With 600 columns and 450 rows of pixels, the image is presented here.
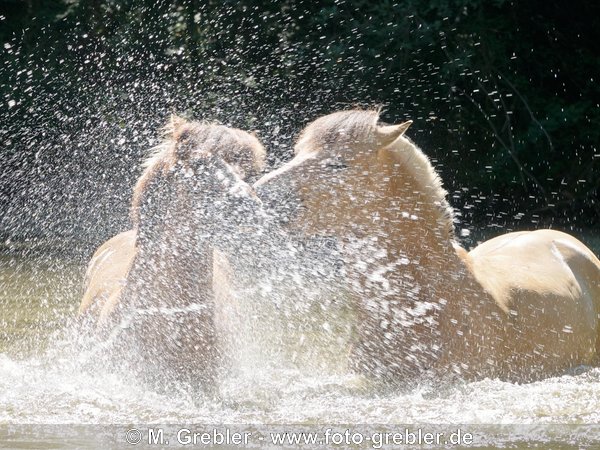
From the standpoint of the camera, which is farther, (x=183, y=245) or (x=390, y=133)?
(x=390, y=133)

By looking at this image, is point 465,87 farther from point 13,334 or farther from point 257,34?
point 13,334

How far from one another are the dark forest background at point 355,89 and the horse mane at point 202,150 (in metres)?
5.74

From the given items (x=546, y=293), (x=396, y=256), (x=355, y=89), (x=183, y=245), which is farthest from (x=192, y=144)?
(x=355, y=89)

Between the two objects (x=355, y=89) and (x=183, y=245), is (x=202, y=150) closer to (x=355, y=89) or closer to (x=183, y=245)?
(x=183, y=245)

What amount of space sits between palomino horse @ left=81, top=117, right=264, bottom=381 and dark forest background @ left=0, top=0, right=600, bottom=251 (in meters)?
5.82

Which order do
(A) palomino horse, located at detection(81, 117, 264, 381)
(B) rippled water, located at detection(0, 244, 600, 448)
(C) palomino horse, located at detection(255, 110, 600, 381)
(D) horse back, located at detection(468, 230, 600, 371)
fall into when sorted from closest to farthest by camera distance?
(B) rippled water, located at detection(0, 244, 600, 448)
(A) palomino horse, located at detection(81, 117, 264, 381)
(C) palomino horse, located at detection(255, 110, 600, 381)
(D) horse back, located at detection(468, 230, 600, 371)

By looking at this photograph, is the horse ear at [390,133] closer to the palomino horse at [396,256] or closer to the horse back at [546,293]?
the palomino horse at [396,256]

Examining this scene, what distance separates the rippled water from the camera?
3635 millimetres

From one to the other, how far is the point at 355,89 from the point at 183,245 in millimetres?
6326

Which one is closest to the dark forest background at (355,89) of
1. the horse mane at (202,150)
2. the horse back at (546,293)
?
the horse back at (546,293)

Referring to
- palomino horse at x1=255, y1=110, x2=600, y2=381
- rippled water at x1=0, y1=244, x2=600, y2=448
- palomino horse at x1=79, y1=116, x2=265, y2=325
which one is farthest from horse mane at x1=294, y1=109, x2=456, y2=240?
rippled water at x1=0, y1=244, x2=600, y2=448

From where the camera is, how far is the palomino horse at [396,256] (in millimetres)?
4172

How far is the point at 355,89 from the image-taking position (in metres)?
10.0

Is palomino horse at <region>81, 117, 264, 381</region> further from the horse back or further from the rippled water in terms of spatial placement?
the horse back
